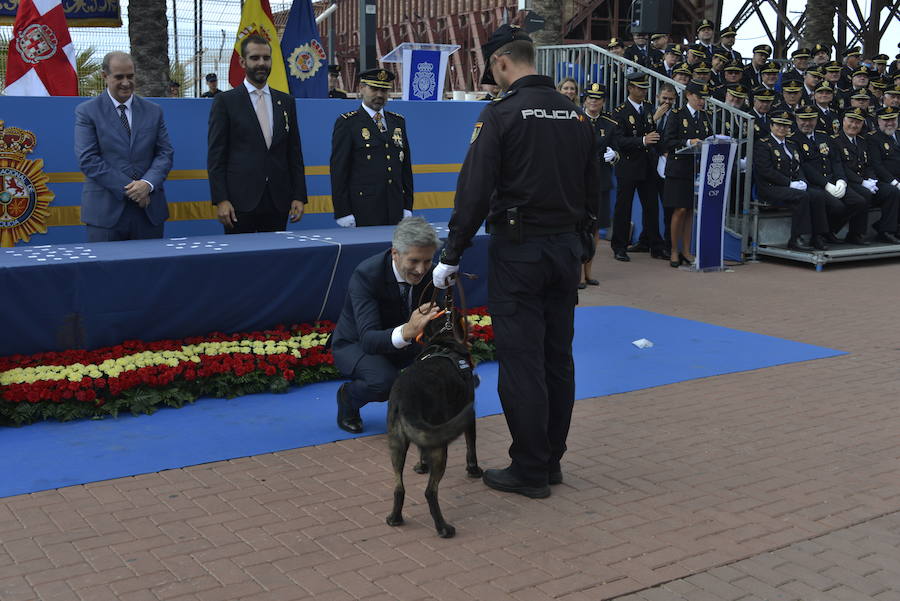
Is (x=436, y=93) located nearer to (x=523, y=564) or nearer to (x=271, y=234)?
(x=271, y=234)

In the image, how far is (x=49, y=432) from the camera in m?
5.48

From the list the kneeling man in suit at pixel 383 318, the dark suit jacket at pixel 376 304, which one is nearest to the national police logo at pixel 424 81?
the kneeling man in suit at pixel 383 318

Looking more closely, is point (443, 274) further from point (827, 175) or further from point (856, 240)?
point (856, 240)

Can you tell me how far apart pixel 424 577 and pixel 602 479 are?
144 centimetres

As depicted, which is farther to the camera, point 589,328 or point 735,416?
point 589,328

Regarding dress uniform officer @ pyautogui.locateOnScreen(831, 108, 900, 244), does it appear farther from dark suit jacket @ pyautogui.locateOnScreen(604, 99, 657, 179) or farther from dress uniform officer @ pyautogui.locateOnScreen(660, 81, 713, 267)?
dark suit jacket @ pyautogui.locateOnScreen(604, 99, 657, 179)

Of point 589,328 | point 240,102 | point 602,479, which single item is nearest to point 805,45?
point 589,328

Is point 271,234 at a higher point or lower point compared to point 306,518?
→ higher

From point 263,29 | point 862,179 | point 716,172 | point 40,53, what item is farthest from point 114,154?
point 862,179

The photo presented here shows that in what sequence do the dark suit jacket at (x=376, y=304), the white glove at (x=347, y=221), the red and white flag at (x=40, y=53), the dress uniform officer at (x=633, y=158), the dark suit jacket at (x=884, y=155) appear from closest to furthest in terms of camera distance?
the dark suit jacket at (x=376, y=304) → the white glove at (x=347, y=221) → the red and white flag at (x=40, y=53) → the dress uniform officer at (x=633, y=158) → the dark suit jacket at (x=884, y=155)

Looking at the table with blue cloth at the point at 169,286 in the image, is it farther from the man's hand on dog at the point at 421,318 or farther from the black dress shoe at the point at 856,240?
the black dress shoe at the point at 856,240

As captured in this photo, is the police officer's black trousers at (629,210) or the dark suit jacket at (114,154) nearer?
the dark suit jacket at (114,154)

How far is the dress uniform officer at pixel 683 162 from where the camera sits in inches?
455

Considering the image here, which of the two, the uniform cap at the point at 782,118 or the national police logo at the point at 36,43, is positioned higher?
the national police logo at the point at 36,43
